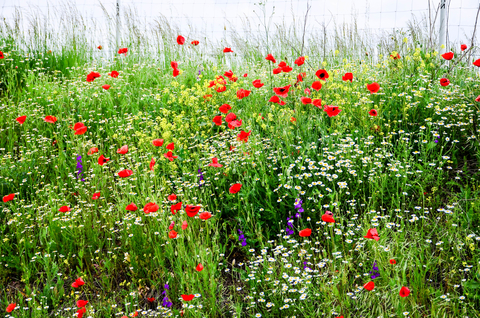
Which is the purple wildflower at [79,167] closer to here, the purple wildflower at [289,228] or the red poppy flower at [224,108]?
the red poppy flower at [224,108]

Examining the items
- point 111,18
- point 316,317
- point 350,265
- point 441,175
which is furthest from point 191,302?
point 111,18

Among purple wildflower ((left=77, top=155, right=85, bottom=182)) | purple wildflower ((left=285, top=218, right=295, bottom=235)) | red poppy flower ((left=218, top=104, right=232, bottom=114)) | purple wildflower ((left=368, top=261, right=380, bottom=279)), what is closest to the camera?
purple wildflower ((left=368, top=261, right=380, bottom=279))

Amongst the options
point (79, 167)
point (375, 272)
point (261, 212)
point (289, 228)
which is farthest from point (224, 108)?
point (375, 272)

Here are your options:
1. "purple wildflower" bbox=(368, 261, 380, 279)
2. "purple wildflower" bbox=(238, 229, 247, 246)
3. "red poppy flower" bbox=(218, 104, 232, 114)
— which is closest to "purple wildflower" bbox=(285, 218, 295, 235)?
"purple wildflower" bbox=(238, 229, 247, 246)

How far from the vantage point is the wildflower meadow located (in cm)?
243

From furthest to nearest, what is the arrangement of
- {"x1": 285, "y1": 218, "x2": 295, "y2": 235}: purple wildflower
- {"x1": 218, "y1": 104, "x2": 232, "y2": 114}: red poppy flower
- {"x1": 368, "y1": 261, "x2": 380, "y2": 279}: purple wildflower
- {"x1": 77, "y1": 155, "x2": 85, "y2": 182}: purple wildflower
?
{"x1": 77, "y1": 155, "x2": 85, "y2": 182}: purple wildflower, {"x1": 218, "y1": 104, "x2": 232, "y2": 114}: red poppy flower, {"x1": 285, "y1": 218, "x2": 295, "y2": 235}: purple wildflower, {"x1": 368, "y1": 261, "x2": 380, "y2": 279}: purple wildflower

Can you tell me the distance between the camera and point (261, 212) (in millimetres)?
3098

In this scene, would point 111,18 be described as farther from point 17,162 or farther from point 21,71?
point 17,162

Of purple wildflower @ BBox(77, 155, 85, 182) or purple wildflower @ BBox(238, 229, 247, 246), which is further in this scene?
purple wildflower @ BBox(77, 155, 85, 182)

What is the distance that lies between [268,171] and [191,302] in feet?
4.18

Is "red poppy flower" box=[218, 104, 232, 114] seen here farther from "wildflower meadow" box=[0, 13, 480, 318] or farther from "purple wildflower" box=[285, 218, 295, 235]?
"purple wildflower" box=[285, 218, 295, 235]

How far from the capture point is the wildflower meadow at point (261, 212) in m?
2.43

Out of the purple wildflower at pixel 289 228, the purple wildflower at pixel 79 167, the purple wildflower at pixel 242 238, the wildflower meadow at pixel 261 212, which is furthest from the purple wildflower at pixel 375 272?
the purple wildflower at pixel 79 167

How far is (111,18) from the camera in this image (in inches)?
324
